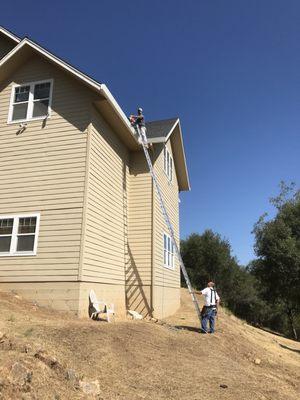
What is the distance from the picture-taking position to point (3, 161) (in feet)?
48.6

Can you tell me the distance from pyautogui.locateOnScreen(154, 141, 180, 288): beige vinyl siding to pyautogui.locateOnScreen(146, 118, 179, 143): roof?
0.67m

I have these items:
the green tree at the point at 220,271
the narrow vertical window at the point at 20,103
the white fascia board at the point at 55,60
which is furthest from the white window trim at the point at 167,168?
Answer: the green tree at the point at 220,271

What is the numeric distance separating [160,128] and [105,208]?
7007 millimetres

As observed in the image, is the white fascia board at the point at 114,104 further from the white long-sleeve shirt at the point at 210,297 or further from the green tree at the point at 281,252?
the green tree at the point at 281,252

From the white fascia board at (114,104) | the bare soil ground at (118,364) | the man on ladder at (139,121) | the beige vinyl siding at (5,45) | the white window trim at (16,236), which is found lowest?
the bare soil ground at (118,364)

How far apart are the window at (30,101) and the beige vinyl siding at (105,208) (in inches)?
81.2

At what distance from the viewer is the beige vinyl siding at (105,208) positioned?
13.6 m

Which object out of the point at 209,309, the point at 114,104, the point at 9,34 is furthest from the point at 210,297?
the point at 9,34

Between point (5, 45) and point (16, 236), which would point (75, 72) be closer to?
point (5, 45)

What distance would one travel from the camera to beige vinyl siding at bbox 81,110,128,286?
535 inches

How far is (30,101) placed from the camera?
1520 centimetres

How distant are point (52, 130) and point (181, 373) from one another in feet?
31.6

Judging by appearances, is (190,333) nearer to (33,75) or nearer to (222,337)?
(222,337)

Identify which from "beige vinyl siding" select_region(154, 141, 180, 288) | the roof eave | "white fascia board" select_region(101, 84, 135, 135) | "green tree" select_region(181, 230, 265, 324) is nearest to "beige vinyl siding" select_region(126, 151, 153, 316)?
"beige vinyl siding" select_region(154, 141, 180, 288)
